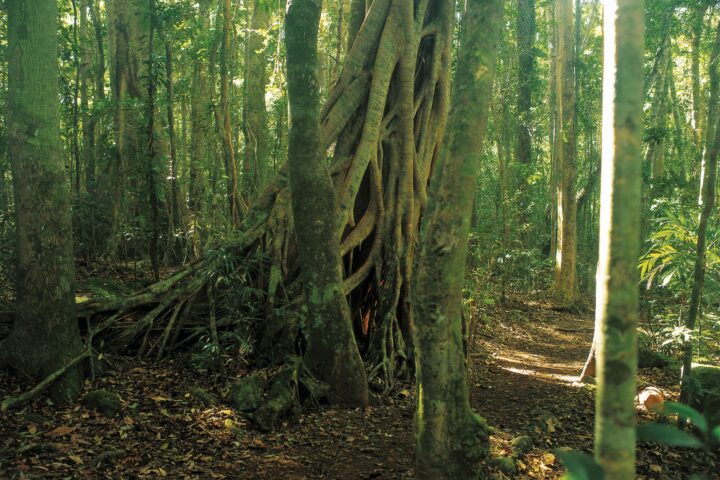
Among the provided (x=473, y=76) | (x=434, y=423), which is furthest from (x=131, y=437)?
(x=473, y=76)

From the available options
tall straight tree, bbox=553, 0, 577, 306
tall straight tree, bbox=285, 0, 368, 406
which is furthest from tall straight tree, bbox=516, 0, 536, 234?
tall straight tree, bbox=285, 0, 368, 406

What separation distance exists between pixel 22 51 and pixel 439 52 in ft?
17.5

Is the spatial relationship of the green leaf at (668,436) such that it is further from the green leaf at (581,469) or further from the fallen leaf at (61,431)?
the fallen leaf at (61,431)

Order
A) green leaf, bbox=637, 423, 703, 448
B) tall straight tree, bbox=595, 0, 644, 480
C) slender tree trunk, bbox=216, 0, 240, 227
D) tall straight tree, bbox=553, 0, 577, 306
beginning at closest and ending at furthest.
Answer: green leaf, bbox=637, 423, 703, 448, tall straight tree, bbox=595, 0, 644, 480, slender tree trunk, bbox=216, 0, 240, 227, tall straight tree, bbox=553, 0, 577, 306

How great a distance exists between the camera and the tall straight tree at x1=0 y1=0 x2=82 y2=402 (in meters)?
5.13

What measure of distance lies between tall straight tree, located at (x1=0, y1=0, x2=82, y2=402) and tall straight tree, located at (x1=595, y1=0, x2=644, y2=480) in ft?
16.1

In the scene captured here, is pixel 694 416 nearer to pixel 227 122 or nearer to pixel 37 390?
pixel 37 390

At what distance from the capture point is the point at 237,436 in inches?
204

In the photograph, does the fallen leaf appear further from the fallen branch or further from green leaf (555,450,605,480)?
green leaf (555,450,605,480)

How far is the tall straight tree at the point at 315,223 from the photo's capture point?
5.63 metres

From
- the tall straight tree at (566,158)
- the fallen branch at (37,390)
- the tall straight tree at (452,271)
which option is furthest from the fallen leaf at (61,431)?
the tall straight tree at (566,158)

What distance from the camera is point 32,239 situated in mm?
5199

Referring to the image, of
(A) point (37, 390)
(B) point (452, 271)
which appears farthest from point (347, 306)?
(A) point (37, 390)

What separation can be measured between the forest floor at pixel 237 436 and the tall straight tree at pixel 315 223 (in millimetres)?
426
